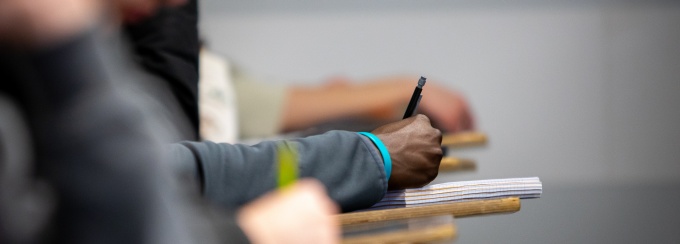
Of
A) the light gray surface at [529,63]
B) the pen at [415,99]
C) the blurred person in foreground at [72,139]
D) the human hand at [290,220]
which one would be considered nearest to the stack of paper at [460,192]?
the pen at [415,99]

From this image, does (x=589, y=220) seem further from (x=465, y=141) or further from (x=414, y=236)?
(x=414, y=236)

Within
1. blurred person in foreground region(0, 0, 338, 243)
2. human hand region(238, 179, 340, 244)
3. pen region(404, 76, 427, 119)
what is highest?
blurred person in foreground region(0, 0, 338, 243)

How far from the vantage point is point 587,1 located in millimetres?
3766

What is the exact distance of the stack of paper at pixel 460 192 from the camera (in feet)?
2.99

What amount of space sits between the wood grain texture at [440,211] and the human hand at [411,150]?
7cm

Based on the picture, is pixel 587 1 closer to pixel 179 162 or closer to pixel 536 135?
pixel 536 135

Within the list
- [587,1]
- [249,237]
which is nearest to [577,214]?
[587,1]

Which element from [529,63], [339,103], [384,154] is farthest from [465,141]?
[529,63]

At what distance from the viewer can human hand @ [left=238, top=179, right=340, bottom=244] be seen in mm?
456

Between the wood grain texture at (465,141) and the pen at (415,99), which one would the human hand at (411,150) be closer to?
the pen at (415,99)

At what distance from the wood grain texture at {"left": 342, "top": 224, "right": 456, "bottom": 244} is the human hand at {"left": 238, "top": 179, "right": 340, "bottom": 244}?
0.29 meters

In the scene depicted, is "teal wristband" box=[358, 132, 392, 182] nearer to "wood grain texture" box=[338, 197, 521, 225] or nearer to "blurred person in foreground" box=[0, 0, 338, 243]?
"wood grain texture" box=[338, 197, 521, 225]

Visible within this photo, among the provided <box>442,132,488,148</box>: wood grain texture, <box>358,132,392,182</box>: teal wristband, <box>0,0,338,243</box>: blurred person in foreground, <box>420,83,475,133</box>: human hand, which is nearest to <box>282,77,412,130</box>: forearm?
<box>420,83,475,133</box>: human hand

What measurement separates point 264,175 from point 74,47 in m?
0.53
